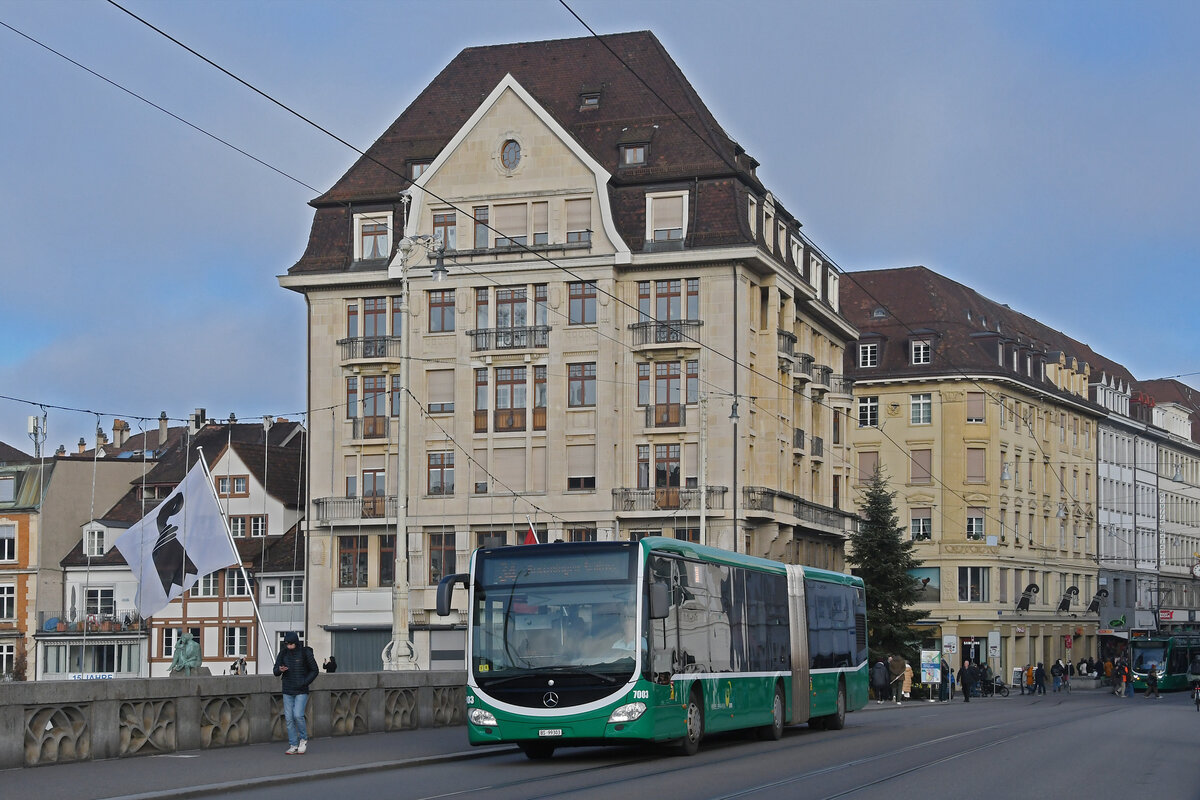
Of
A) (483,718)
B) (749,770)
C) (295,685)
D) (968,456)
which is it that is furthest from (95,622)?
(749,770)

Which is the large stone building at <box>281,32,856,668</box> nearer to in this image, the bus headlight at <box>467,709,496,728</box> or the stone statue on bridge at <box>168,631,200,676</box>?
the stone statue on bridge at <box>168,631,200,676</box>

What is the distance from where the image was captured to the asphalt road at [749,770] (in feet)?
61.0

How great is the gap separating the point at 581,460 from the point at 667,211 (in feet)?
29.8

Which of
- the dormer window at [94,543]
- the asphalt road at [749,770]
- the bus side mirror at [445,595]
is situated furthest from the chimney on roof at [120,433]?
the bus side mirror at [445,595]

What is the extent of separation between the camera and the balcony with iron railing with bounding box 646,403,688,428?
6216cm

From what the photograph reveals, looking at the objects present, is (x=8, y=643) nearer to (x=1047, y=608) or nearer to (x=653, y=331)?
Result: (x=653, y=331)

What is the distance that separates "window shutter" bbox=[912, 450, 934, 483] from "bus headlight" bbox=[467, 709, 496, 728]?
73.2 metres

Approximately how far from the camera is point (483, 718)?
22.9m

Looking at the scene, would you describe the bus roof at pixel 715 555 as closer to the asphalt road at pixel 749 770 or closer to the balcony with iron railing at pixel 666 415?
the asphalt road at pixel 749 770

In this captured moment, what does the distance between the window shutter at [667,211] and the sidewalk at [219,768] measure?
3755 cm

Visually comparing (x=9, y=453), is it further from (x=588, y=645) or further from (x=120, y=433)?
(x=588, y=645)

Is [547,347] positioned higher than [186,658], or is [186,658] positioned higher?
[547,347]

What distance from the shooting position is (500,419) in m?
63.6

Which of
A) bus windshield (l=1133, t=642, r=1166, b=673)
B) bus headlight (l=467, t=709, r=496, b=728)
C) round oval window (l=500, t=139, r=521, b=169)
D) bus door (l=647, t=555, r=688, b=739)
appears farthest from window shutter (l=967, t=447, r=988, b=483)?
bus headlight (l=467, t=709, r=496, b=728)
